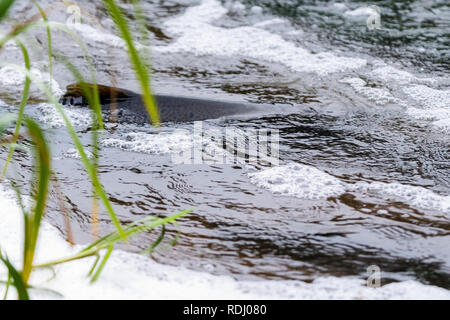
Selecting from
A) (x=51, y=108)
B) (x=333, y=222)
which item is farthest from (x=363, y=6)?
(x=333, y=222)

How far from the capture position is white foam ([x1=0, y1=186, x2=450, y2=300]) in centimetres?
174

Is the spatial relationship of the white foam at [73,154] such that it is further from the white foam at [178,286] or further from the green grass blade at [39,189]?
the green grass blade at [39,189]

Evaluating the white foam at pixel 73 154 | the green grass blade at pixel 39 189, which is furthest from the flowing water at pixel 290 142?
the green grass blade at pixel 39 189

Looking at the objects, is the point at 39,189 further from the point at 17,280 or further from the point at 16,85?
the point at 16,85

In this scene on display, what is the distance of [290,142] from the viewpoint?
2854 millimetres

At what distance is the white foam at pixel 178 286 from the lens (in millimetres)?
1742

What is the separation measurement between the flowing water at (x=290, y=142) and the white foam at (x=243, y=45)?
16 millimetres

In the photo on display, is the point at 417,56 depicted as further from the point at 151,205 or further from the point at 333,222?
the point at 151,205

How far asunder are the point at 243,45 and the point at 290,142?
159 centimetres

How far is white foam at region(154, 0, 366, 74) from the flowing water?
2 centimetres

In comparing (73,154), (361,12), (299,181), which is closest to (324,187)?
(299,181)

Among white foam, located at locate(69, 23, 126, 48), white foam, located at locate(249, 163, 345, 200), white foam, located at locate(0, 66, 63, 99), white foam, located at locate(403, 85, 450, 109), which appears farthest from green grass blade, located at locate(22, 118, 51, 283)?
white foam, located at locate(69, 23, 126, 48)

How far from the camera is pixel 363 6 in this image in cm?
488
